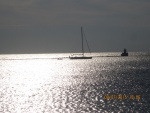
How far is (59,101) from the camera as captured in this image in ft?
232

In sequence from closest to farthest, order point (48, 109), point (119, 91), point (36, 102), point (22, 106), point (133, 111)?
point (133, 111)
point (48, 109)
point (22, 106)
point (36, 102)
point (119, 91)

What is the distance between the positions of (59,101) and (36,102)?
15.7 ft

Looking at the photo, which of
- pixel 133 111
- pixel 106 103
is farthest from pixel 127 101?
pixel 133 111

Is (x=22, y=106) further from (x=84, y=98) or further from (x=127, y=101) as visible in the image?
(x=127, y=101)

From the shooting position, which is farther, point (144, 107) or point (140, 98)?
point (140, 98)

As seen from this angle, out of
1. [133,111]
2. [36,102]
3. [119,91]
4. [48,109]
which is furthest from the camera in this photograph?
[119,91]

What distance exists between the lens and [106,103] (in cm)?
6512

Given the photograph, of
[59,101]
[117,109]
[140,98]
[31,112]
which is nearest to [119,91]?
[140,98]

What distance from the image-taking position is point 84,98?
240 ft

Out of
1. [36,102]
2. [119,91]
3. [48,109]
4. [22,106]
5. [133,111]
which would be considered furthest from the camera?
[119,91]

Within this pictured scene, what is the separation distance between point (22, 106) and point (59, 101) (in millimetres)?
8482

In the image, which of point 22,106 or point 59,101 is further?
point 59,101

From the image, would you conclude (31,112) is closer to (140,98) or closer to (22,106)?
(22,106)

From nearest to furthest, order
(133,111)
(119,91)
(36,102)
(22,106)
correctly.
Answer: (133,111)
(22,106)
(36,102)
(119,91)
